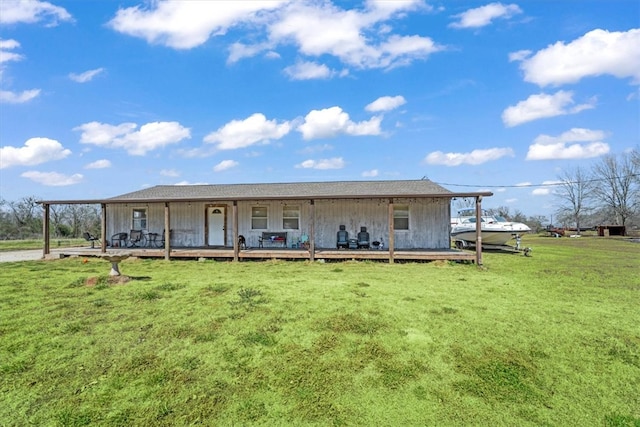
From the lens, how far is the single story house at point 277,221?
13.8 metres

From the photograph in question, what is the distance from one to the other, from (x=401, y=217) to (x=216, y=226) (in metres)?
7.68

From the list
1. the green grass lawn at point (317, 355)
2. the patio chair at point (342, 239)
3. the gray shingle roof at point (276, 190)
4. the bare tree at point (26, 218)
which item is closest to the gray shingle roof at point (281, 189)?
the gray shingle roof at point (276, 190)

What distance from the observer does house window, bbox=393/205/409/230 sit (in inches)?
557

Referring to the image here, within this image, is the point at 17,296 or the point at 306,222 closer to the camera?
the point at 17,296

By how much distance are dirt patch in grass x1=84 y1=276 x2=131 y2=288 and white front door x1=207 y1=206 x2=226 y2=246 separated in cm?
682

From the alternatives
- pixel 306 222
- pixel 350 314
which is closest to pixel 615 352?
pixel 350 314

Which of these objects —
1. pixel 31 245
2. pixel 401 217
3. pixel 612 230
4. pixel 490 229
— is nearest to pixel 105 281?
pixel 401 217

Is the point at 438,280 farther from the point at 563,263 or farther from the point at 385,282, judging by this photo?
the point at 563,263

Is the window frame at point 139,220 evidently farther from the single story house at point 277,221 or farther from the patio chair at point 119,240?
the patio chair at point 119,240

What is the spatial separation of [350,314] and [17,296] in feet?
20.8

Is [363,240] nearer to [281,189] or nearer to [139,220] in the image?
[281,189]

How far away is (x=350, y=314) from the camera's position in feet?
18.7

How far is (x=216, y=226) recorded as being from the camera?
15156mm

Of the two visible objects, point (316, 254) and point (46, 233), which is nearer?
point (316, 254)
